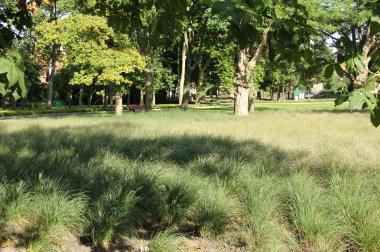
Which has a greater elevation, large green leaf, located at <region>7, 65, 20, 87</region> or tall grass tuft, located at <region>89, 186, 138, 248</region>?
large green leaf, located at <region>7, 65, 20, 87</region>

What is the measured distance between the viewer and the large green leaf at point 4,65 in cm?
213

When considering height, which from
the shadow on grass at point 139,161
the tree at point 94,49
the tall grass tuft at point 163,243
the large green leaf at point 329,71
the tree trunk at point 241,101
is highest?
the tree at point 94,49

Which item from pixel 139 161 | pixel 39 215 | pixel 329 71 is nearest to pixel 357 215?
pixel 329 71

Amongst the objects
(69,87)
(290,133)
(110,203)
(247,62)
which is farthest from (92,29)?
(69,87)

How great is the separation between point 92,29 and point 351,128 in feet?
56.0

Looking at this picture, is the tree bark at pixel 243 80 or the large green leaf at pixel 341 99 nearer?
the large green leaf at pixel 341 99

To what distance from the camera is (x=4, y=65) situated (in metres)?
2.15

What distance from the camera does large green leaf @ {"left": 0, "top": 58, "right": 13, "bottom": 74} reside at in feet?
6.99

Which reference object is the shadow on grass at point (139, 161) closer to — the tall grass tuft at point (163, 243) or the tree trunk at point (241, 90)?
the tall grass tuft at point (163, 243)

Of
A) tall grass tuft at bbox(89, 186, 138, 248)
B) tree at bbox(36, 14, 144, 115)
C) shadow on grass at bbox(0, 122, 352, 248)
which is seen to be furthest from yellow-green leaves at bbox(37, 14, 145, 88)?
tall grass tuft at bbox(89, 186, 138, 248)

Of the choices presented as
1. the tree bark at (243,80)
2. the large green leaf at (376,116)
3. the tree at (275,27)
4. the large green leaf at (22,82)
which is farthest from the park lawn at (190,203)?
the tree bark at (243,80)

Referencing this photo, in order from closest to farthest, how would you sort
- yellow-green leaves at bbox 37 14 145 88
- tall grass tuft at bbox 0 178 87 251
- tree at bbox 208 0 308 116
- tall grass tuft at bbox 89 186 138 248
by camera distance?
tree at bbox 208 0 308 116
tall grass tuft at bbox 0 178 87 251
tall grass tuft at bbox 89 186 138 248
yellow-green leaves at bbox 37 14 145 88

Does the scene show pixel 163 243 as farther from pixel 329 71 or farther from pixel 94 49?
pixel 94 49

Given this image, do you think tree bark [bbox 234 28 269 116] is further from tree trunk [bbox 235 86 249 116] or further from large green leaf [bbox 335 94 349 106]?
large green leaf [bbox 335 94 349 106]
